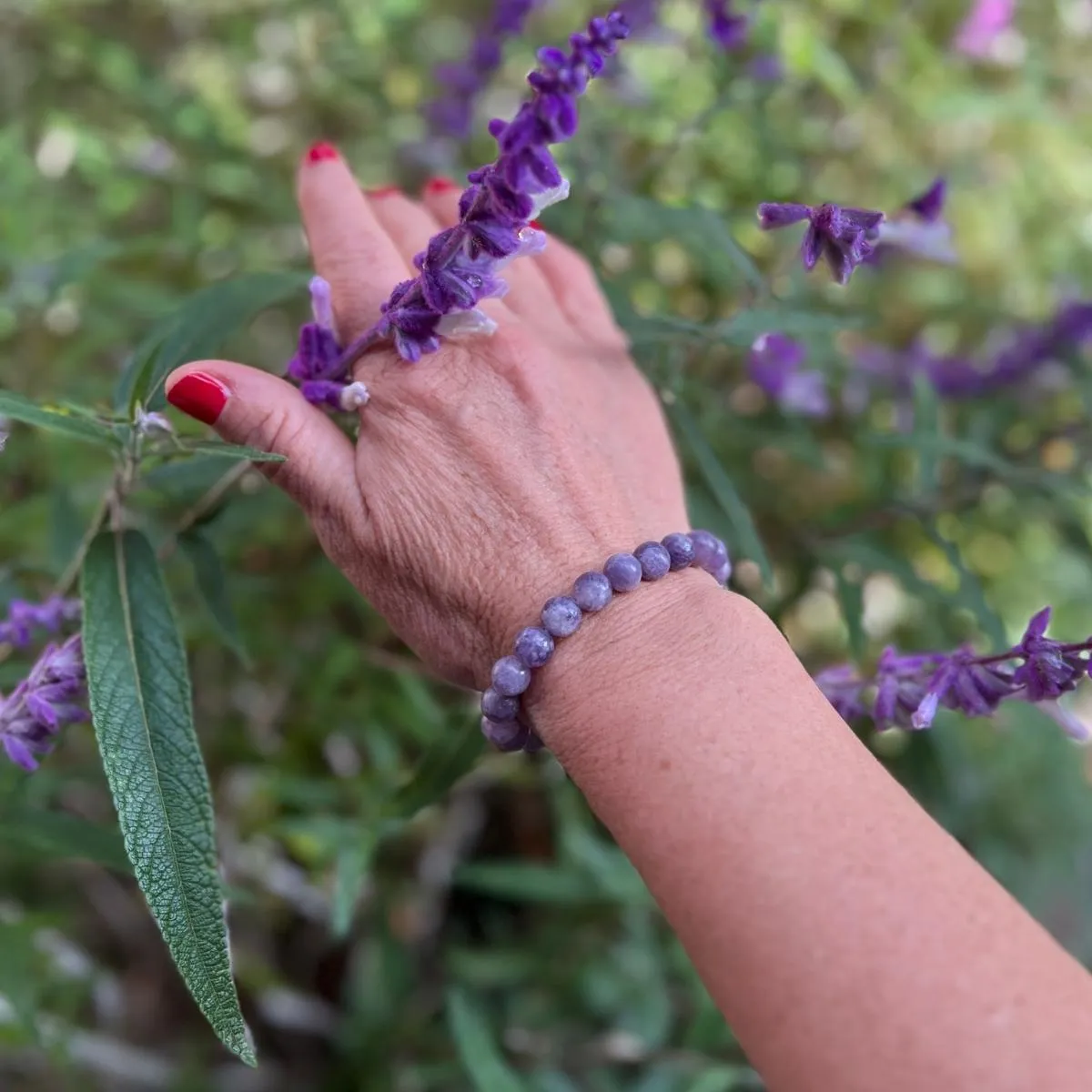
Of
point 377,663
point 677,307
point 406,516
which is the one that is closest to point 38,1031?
point 377,663

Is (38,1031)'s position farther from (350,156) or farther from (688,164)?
(688,164)

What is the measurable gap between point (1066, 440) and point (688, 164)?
869 millimetres

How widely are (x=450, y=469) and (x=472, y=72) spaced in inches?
45.6

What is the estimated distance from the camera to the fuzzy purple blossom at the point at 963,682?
0.78m

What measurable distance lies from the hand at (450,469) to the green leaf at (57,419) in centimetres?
8

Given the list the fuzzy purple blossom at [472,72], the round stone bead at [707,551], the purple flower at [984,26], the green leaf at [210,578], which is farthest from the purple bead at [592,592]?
the purple flower at [984,26]

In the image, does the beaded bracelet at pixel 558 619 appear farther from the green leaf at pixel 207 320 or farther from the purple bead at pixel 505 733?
the green leaf at pixel 207 320

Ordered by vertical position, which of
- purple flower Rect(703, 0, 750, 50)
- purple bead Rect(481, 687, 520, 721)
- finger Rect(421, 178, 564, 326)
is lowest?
purple bead Rect(481, 687, 520, 721)

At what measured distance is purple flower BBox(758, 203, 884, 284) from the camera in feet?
2.42

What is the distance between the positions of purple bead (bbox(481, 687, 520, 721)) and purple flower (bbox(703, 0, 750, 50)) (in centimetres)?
105

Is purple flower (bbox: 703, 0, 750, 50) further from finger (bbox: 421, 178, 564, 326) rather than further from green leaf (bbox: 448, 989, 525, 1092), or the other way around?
green leaf (bbox: 448, 989, 525, 1092)

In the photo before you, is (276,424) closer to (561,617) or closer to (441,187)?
(561,617)

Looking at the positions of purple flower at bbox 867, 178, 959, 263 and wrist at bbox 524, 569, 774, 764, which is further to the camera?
purple flower at bbox 867, 178, 959, 263

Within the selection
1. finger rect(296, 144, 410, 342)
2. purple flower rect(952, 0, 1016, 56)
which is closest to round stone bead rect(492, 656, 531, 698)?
finger rect(296, 144, 410, 342)
